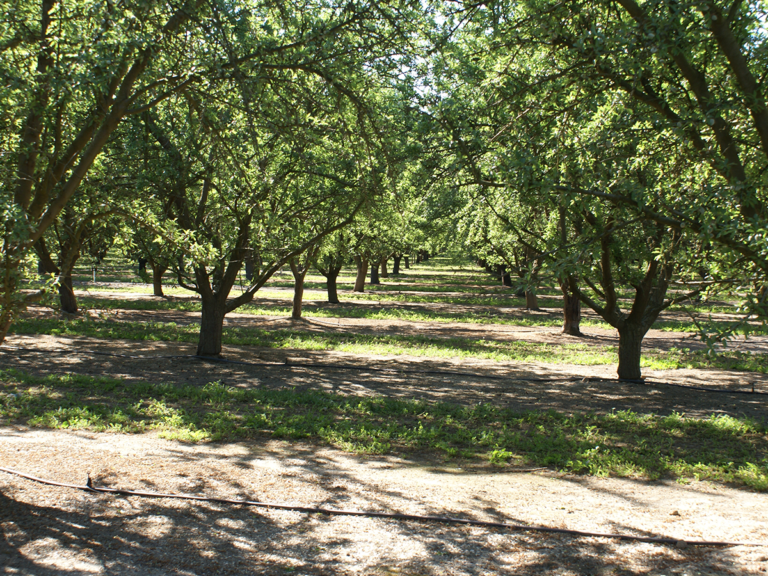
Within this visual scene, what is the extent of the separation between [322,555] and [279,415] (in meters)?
4.05

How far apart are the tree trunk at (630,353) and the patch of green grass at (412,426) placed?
292 cm

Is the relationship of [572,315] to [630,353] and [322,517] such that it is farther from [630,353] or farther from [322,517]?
[322,517]

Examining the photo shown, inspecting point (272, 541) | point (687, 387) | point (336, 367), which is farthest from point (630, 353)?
point (272, 541)

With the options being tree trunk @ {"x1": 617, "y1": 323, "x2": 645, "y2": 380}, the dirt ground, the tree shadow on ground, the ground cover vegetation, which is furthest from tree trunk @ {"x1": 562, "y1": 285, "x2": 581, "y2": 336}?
the tree shadow on ground

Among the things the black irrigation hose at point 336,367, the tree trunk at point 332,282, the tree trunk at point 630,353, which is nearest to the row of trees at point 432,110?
the tree trunk at point 630,353

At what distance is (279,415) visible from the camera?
25.8 ft

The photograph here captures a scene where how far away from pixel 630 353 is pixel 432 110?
6.37 m

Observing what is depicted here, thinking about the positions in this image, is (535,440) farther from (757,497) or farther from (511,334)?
(511,334)

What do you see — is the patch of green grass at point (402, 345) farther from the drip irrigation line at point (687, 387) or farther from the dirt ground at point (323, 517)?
the dirt ground at point (323, 517)

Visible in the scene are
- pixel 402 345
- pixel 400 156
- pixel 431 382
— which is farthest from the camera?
pixel 402 345

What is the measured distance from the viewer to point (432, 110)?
843 centimetres

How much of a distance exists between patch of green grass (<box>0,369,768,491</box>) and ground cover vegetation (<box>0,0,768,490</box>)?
0.05 metres

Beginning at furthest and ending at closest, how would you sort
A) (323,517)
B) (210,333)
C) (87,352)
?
(210,333) → (87,352) → (323,517)

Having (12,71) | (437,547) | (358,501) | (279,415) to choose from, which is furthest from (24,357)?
(437,547)
